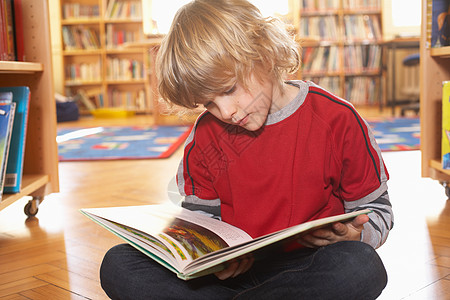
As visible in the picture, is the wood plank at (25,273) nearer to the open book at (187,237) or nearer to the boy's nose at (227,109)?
the open book at (187,237)

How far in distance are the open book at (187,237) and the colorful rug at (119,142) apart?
5.82 feet

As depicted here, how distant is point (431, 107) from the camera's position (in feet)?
5.16

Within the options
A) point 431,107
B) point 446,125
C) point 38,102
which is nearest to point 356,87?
point 431,107

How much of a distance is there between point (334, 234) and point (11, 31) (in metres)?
1.12

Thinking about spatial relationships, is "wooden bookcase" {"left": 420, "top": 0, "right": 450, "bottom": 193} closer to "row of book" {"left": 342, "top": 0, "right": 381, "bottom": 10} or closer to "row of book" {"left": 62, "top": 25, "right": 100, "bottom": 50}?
"row of book" {"left": 342, "top": 0, "right": 381, "bottom": 10}

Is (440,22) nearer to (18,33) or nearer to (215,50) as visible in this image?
(215,50)

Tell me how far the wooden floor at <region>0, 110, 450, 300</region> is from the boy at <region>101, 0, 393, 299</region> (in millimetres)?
206

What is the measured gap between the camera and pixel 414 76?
17.8 ft

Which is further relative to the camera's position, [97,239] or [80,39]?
[80,39]

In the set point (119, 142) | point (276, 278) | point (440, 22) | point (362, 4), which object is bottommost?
point (119, 142)

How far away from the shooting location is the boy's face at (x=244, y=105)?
744mm

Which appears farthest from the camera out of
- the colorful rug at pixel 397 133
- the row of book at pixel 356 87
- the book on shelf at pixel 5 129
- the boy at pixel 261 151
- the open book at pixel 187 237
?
the row of book at pixel 356 87

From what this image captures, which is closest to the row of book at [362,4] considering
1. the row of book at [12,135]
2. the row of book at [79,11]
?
the row of book at [79,11]

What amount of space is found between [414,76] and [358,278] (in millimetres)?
5149
